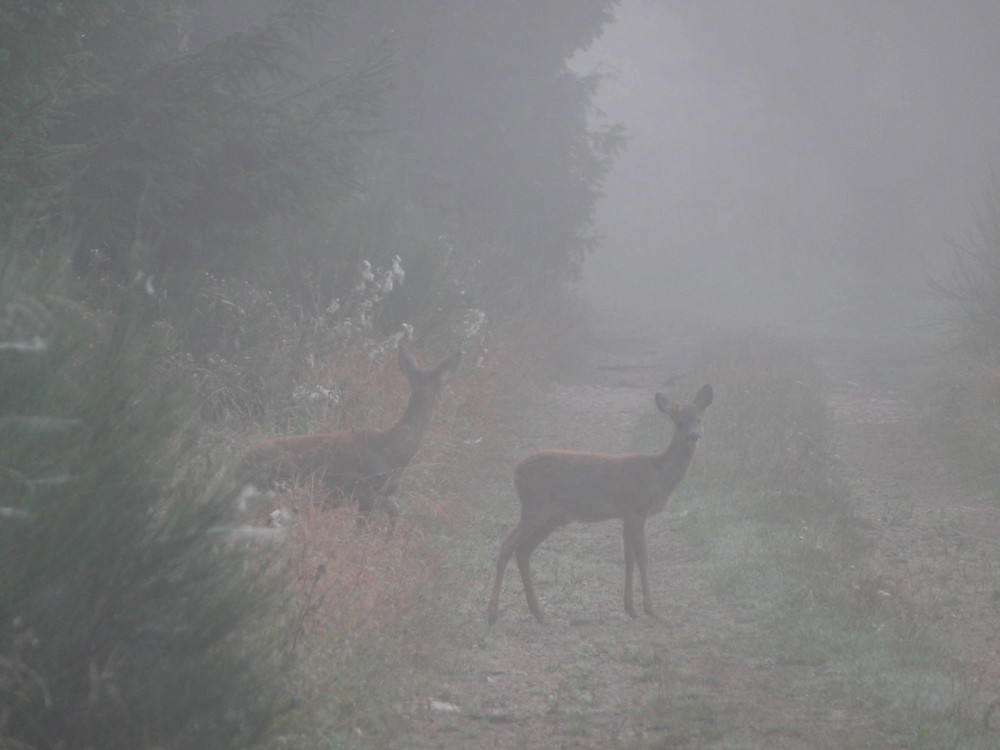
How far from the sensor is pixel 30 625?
3.29 metres

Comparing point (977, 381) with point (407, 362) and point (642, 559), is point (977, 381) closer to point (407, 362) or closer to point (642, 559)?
point (642, 559)

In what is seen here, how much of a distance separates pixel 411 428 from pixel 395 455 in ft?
1.15

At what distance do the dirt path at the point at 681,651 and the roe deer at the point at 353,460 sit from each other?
1.09m

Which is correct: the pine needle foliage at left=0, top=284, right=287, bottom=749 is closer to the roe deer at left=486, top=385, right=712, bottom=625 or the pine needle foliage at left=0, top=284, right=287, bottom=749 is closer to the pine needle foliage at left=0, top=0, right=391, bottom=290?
the pine needle foliage at left=0, top=0, right=391, bottom=290

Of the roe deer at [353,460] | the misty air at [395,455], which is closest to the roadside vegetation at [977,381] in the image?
the misty air at [395,455]

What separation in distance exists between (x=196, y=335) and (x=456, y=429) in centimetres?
320

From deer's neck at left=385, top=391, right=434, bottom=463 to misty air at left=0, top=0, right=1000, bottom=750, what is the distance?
36 mm

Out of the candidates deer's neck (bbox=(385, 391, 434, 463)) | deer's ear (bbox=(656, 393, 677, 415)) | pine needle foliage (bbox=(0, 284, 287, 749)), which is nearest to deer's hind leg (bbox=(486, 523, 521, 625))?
deer's neck (bbox=(385, 391, 434, 463))

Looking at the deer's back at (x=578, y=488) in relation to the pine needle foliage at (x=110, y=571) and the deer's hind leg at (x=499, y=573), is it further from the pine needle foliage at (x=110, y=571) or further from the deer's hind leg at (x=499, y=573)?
the pine needle foliage at (x=110, y=571)

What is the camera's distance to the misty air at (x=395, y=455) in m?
3.58

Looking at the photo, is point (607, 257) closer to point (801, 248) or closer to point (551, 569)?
point (801, 248)

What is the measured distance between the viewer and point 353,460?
806cm

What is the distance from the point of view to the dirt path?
5.21 meters

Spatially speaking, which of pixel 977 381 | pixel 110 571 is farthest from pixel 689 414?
pixel 977 381
